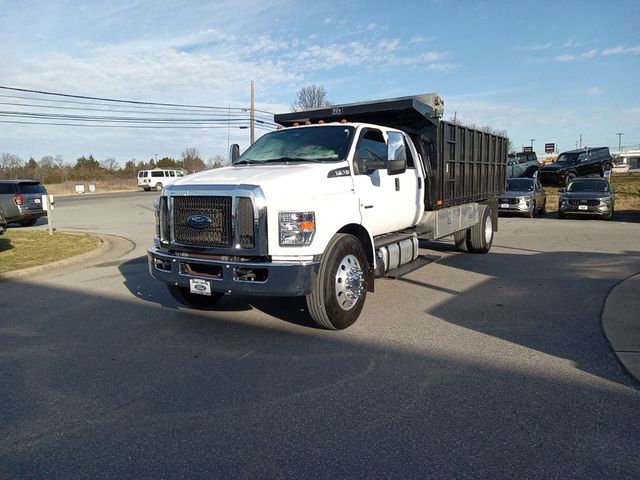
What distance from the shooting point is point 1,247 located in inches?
464

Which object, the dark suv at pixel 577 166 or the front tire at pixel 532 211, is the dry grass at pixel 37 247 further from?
the dark suv at pixel 577 166

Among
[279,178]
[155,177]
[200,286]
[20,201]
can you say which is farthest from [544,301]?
[155,177]

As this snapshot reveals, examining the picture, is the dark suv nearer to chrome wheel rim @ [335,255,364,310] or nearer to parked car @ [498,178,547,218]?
parked car @ [498,178,547,218]

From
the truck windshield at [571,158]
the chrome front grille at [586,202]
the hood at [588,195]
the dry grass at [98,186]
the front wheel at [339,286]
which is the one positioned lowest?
the front wheel at [339,286]

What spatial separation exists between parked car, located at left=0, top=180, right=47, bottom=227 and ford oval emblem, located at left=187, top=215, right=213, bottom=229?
15230 millimetres

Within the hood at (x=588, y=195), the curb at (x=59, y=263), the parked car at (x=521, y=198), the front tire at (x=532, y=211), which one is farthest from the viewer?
the front tire at (x=532, y=211)

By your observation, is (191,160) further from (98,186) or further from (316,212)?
(316,212)

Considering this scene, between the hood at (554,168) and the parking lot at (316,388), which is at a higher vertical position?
the hood at (554,168)

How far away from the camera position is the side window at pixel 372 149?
6.20 meters

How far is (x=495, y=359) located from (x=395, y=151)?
3312 mm

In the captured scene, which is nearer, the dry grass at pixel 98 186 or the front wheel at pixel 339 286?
the front wheel at pixel 339 286

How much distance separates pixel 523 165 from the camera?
32.4 m

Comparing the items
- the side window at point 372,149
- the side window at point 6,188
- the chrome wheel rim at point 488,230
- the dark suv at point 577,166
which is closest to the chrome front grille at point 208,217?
the side window at point 372,149

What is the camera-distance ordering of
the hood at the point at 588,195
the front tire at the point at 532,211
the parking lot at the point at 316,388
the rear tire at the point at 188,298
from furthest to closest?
Result: the front tire at the point at 532,211, the hood at the point at 588,195, the rear tire at the point at 188,298, the parking lot at the point at 316,388
